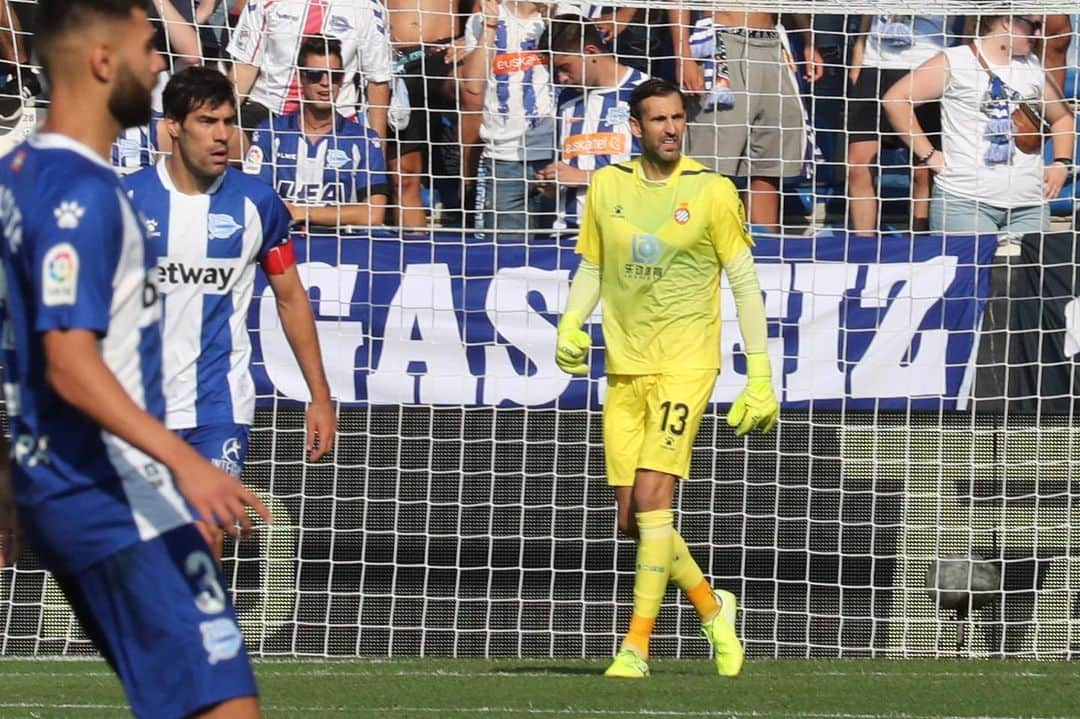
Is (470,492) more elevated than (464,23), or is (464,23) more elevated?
(464,23)

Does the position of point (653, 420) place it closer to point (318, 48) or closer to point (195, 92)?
point (195, 92)

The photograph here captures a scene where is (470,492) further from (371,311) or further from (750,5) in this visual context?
(750,5)

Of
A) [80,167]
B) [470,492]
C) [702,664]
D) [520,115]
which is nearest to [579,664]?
[702,664]

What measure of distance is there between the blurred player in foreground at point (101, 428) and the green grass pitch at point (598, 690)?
321 centimetres

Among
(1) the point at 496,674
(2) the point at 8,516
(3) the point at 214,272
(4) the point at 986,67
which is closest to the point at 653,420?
(1) the point at 496,674

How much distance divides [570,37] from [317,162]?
5.20ft

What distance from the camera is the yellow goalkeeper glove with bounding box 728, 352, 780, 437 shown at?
7.55 meters

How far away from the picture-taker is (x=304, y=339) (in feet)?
21.8

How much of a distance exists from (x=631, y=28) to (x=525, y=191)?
1.14 meters

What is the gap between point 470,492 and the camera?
923 centimetres

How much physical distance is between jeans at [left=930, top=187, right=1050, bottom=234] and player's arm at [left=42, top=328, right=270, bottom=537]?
24.5 feet

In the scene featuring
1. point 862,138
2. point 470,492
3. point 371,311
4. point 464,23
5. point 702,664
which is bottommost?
point 702,664

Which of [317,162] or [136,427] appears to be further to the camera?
[317,162]

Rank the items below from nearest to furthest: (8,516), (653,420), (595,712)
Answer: (8,516) < (595,712) < (653,420)
